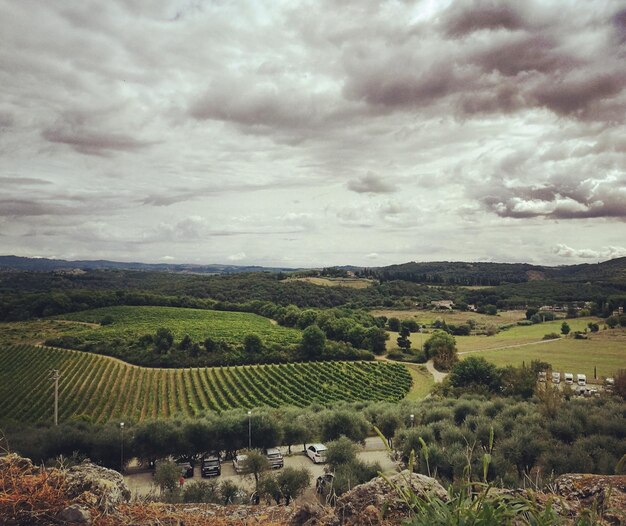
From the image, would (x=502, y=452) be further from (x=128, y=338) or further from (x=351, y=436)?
(x=128, y=338)

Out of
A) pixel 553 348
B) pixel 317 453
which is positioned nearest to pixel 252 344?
pixel 317 453

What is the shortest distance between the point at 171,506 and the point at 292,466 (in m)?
22.4

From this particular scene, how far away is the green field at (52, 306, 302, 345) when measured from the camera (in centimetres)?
7781

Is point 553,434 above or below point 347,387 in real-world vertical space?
above

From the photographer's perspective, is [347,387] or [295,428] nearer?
[295,428]

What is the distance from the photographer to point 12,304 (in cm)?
9519

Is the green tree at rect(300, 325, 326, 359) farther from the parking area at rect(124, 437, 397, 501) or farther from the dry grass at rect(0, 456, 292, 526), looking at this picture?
the dry grass at rect(0, 456, 292, 526)

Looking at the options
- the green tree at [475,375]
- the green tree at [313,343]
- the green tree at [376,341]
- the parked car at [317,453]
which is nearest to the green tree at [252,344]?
the green tree at [313,343]

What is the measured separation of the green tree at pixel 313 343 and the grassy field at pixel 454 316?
37.3 meters

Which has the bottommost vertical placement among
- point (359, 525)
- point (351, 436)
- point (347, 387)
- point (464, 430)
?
point (347, 387)

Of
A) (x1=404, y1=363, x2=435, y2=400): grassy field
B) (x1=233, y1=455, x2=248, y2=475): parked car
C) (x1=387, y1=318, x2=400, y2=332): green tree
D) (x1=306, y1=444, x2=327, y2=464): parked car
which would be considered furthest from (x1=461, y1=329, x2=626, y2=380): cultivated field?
(x1=233, y1=455, x2=248, y2=475): parked car

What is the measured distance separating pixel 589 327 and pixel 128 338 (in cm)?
8806

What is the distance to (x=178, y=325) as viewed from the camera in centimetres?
9281

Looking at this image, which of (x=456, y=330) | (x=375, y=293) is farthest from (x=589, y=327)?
(x=375, y=293)
